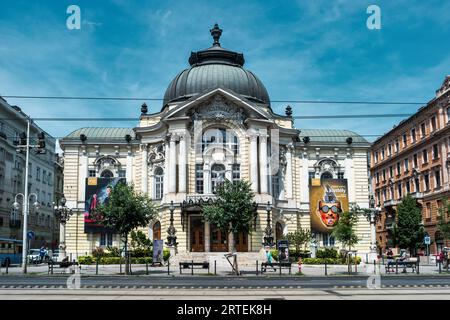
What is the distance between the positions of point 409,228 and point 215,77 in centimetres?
2854

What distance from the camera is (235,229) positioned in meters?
37.0

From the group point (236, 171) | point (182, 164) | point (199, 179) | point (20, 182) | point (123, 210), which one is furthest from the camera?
point (20, 182)

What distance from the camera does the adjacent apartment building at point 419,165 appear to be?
5966 cm

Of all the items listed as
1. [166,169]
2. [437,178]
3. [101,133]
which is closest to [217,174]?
[166,169]

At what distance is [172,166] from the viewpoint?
50.4 metres

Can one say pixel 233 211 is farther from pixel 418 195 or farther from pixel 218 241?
pixel 418 195

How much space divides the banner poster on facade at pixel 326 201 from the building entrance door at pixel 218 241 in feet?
36.1

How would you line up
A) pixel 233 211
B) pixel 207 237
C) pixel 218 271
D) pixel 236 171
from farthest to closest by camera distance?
1. pixel 236 171
2. pixel 207 237
3. pixel 218 271
4. pixel 233 211

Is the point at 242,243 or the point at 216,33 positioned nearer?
the point at 242,243
